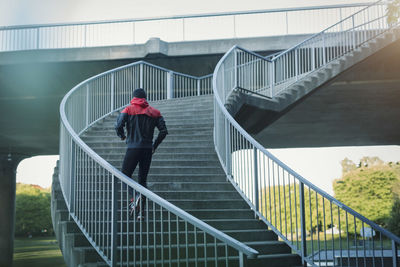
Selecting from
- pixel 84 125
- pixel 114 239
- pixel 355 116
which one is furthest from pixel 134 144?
pixel 355 116

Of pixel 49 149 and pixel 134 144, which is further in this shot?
pixel 49 149

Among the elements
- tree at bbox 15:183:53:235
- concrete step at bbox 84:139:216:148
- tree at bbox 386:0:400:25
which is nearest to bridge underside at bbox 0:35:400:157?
concrete step at bbox 84:139:216:148

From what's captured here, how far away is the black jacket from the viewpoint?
5.97 metres

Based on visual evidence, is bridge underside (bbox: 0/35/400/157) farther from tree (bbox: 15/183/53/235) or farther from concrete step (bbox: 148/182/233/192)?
tree (bbox: 15/183/53/235)

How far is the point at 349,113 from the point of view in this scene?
20609 mm

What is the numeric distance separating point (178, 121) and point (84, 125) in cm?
245

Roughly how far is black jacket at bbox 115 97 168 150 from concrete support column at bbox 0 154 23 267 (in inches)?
992

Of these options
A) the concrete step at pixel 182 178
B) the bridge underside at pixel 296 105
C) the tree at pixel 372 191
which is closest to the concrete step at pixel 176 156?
the concrete step at pixel 182 178

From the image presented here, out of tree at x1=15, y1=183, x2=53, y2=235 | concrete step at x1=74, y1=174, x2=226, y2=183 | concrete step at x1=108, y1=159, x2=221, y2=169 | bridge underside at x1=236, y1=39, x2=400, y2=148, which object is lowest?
tree at x1=15, y1=183, x2=53, y2=235

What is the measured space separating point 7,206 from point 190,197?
2559 centimetres

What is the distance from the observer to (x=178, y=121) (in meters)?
11.0

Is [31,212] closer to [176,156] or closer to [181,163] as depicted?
[176,156]

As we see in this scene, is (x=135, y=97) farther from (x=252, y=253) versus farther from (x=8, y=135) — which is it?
(x=8, y=135)

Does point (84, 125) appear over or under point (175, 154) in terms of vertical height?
over
